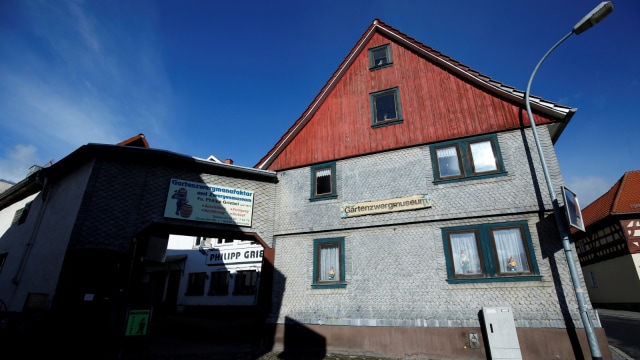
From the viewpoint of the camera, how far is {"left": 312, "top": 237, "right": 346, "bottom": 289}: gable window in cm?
1110

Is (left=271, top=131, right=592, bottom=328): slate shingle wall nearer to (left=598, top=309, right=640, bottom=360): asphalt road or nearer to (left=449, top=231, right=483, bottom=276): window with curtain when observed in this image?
(left=449, top=231, right=483, bottom=276): window with curtain

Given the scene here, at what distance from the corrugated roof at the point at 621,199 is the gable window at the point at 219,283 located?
1074 inches

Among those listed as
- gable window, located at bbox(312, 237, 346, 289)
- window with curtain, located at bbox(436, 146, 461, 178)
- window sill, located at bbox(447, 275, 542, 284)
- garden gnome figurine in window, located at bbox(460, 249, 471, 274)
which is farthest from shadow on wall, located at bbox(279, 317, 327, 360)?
window with curtain, located at bbox(436, 146, 461, 178)

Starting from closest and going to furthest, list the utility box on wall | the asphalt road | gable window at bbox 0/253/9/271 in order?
1. the utility box on wall
2. the asphalt road
3. gable window at bbox 0/253/9/271

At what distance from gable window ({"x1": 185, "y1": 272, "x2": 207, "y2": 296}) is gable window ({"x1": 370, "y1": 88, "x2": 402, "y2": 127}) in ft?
56.7

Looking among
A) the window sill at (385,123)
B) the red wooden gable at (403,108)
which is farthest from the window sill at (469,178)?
the window sill at (385,123)

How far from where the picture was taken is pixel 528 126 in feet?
33.6

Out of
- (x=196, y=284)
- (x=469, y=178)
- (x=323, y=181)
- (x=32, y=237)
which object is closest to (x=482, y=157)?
(x=469, y=178)

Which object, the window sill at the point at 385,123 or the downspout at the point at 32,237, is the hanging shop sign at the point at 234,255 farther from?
the window sill at the point at 385,123

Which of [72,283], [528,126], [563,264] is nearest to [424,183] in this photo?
[528,126]

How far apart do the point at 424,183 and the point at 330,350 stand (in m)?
6.35

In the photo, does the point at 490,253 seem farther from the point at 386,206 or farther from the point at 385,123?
the point at 385,123

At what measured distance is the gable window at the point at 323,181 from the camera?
12.4 m

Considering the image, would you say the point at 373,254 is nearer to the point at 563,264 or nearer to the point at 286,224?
the point at 286,224
